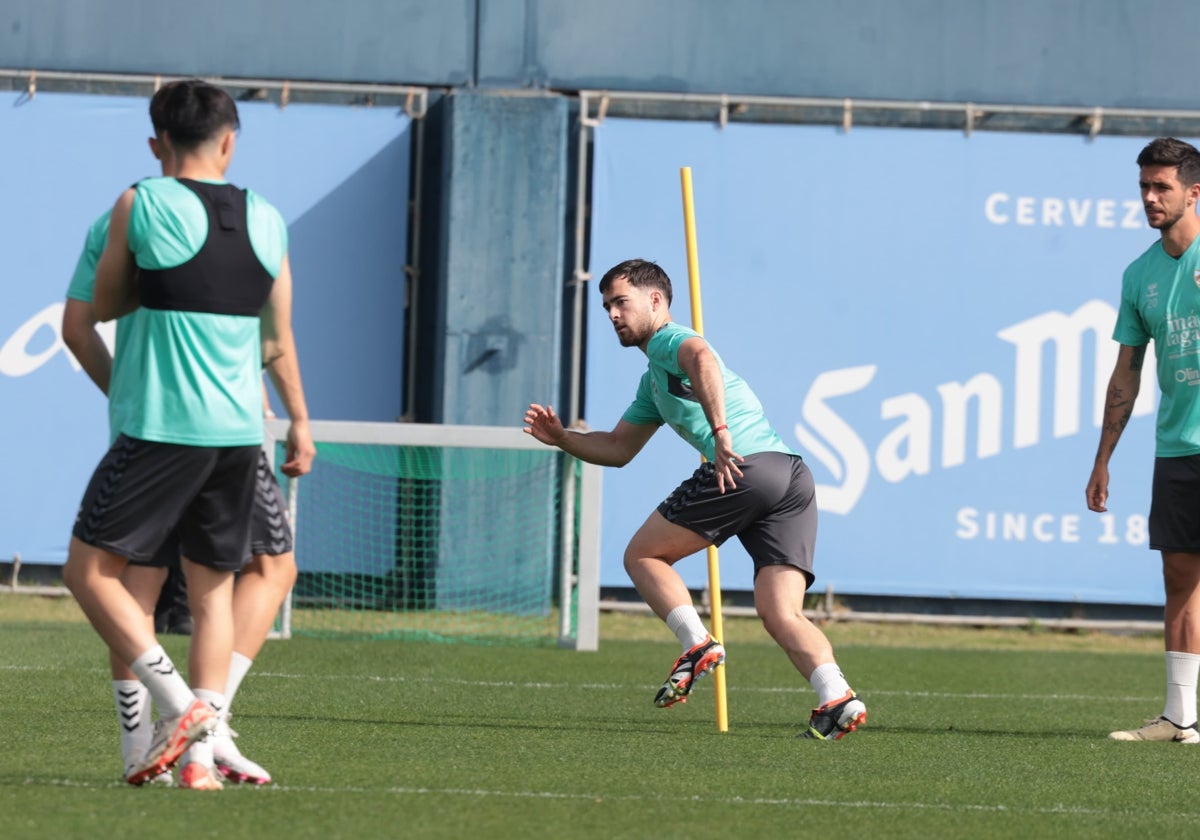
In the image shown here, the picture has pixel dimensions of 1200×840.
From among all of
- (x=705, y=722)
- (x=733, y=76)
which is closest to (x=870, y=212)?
(x=733, y=76)

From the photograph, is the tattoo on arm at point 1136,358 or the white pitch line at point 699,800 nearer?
the white pitch line at point 699,800

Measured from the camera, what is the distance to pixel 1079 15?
47.1 feet

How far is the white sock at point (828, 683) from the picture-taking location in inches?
229

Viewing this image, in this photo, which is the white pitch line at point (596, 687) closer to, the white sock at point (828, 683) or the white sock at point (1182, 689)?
the white sock at point (1182, 689)

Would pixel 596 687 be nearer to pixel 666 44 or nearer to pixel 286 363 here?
pixel 286 363

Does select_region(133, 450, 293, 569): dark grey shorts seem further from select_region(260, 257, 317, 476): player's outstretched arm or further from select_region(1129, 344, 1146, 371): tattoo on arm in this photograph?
select_region(1129, 344, 1146, 371): tattoo on arm

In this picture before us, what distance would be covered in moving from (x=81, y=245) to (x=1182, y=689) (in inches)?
370

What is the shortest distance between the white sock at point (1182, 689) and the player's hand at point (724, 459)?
2001mm

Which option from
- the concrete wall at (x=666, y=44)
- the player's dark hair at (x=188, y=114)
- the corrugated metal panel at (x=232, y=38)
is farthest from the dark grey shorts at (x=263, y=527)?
the corrugated metal panel at (x=232, y=38)

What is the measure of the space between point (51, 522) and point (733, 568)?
4.93 m

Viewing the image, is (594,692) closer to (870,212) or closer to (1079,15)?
(870,212)

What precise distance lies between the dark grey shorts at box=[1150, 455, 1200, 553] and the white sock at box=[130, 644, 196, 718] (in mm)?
3774

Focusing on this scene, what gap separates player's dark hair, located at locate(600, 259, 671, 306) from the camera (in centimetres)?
608

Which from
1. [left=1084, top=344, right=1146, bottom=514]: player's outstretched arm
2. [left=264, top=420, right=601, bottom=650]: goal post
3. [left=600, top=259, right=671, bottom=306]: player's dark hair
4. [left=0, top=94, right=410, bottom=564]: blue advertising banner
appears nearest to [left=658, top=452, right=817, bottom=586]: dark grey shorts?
[left=600, top=259, right=671, bottom=306]: player's dark hair
